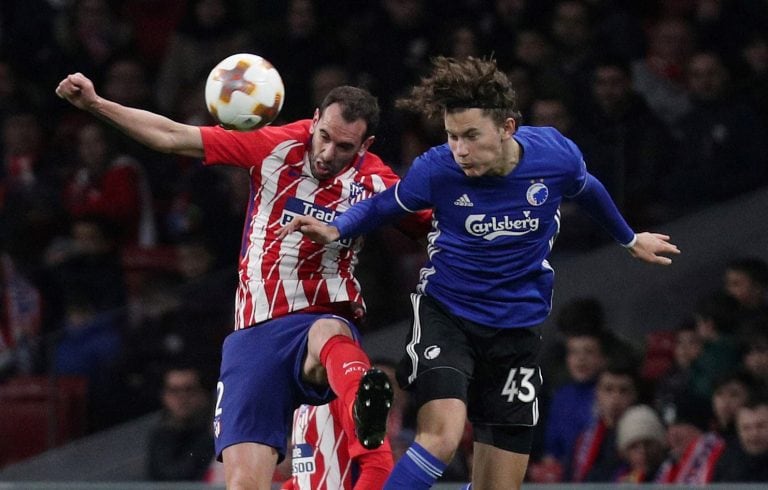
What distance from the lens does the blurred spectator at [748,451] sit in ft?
26.9

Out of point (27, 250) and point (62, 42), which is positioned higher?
point (62, 42)

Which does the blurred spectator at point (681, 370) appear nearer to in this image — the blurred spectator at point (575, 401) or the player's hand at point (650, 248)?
the blurred spectator at point (575, 401)

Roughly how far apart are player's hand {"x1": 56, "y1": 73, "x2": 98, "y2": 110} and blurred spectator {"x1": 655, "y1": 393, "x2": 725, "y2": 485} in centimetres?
376

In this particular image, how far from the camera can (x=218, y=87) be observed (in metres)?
6.16

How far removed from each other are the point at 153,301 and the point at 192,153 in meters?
3.80

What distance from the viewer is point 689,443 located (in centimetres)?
855

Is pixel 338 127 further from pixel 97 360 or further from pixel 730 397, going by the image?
pixel 97 360

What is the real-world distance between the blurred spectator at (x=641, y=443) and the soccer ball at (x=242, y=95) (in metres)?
3.18

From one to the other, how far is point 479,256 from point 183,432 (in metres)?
3.73

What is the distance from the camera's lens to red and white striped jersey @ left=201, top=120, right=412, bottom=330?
6441 mm

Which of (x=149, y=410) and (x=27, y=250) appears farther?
(x=27, y=250)

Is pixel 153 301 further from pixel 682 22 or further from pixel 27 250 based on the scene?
pixel 682 22

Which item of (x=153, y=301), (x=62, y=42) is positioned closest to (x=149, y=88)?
(x=62, y=42)

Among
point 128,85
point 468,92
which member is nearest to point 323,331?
point 468,92
